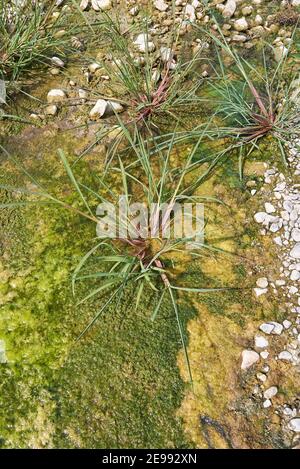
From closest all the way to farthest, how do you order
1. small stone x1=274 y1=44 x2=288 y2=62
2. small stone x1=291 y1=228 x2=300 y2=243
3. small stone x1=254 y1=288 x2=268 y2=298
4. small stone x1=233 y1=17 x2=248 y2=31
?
small stone x1=254 y1=288 x2=268 y2=298, small stone x1=291 y1=228 x2=300 y2=243, small stone x1=274 y1=44 x2=288 y2=62, small stone x1=233 y1=17 x2=248 y2=31

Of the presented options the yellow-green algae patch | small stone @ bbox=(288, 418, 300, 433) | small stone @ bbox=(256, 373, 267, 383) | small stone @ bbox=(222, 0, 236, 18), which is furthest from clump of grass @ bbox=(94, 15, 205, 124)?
small stone @ bbox=(288, 418, 300, 433)

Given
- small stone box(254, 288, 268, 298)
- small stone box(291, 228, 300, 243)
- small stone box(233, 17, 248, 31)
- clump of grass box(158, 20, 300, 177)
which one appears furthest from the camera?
small stone box(233, 17, 248, 31)

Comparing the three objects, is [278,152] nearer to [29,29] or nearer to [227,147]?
[227,147]

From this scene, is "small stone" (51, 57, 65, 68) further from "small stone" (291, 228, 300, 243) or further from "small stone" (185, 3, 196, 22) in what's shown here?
"small stone" (291, 228, 300, 243)

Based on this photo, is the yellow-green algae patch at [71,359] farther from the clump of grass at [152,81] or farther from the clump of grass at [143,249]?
the clump of grass at [152,81]

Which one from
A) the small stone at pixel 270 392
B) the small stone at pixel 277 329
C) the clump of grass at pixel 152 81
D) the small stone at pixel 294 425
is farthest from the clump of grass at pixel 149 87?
the small stone at pixel 294 425
